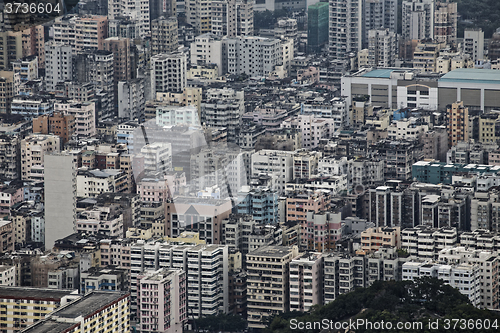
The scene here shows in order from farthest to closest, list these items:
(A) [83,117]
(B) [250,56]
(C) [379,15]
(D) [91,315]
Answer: (C) [379,15] < (B) [250,56] < (A) [83,117] < (D) [91,315]

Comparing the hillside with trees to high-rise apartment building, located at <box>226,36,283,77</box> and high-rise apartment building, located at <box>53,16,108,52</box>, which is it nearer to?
high-rise apartment building, located at <box>226,36,283,77</box>

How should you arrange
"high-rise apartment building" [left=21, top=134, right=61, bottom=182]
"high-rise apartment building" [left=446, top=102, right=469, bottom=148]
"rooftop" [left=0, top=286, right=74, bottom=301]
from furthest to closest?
1. "high-rise apartment building" [left=446, top=102, right=469, bottom=148]
2. "high-rise apartment building" [left=21, top=134, right=61, bottom=182]
3. "rooftop" [left=0, top=286, right=74, bottom=301]

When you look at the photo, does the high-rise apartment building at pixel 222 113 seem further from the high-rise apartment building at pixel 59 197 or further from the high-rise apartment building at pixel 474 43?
the high-rise apartment building at pixel 474 43

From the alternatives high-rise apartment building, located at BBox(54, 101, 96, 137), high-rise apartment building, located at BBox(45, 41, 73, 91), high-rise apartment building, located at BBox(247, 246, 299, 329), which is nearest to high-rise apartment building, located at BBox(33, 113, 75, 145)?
high-rise apartment building, located at BBox(54, 101, 96, 137)

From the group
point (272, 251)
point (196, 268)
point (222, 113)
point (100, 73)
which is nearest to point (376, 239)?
point (272, 251)

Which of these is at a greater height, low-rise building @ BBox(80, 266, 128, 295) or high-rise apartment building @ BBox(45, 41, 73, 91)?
high-rise apartment building @ BBox(45, 41, 73, 91)

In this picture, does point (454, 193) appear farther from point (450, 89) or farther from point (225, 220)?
point (450, 89)

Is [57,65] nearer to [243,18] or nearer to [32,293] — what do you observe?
[243,18]
